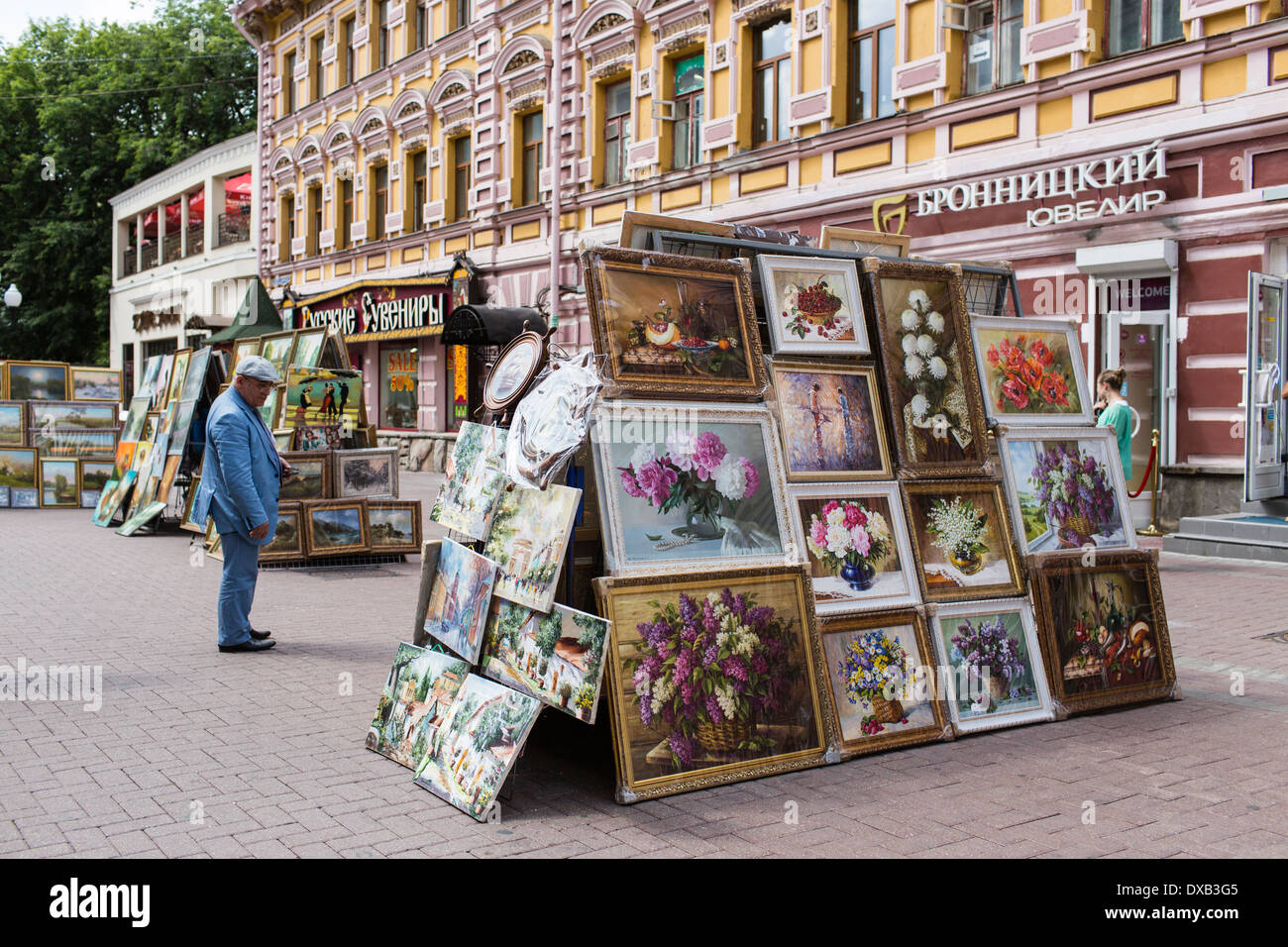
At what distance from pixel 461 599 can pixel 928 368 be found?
99.0 inches

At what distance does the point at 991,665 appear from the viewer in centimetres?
552

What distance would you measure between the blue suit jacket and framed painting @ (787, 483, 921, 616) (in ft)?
12.5

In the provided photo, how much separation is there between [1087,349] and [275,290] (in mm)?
23780

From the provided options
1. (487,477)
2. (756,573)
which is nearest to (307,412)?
(487,477)

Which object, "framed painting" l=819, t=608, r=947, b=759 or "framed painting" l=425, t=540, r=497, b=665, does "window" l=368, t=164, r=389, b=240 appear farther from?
"framed painting" l=819, t=608, r=947, b=759

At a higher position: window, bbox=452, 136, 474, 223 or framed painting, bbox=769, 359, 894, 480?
window, bbox=452, 136, 474, 223

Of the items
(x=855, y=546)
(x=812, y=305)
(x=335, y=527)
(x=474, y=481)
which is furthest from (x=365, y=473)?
(x=855, y=546)

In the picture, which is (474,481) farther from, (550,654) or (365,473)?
(365,473)

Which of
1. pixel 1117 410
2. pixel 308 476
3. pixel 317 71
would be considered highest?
pixel 317 71

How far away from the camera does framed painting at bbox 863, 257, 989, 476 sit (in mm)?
5656

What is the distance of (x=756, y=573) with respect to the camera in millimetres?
4887

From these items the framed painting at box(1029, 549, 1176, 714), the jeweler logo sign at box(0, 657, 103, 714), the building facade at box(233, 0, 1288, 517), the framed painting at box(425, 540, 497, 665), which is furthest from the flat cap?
the building facade at box(233, 0, 1288, 517)

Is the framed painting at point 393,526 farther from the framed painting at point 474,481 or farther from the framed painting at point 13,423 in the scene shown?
the framed painting at point 13,423

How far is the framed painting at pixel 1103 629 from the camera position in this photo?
5.74m
